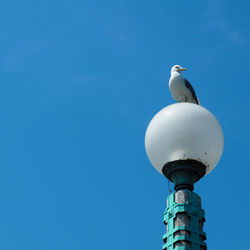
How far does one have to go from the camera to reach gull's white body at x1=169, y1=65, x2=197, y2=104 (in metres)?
15.4

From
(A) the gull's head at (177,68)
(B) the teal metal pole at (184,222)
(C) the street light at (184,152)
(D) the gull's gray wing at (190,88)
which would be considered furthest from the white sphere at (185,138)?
(A) the gull's head at (177,68)

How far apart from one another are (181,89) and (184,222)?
4096 mm

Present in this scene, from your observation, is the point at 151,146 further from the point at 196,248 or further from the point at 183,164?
the point at 196,248

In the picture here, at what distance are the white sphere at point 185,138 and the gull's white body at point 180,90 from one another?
1.82m

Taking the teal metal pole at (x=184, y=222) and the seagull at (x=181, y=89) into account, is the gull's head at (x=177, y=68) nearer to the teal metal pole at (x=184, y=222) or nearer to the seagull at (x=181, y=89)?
the seagull at (x=181, y=89)

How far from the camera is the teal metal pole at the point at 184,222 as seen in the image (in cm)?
1212

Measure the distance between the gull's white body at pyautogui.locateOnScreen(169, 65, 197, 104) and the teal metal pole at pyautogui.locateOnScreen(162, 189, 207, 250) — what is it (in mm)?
3142

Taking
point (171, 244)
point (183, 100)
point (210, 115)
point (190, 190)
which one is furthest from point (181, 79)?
point (171, 244)

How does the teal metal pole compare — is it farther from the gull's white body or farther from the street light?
the gull's white body

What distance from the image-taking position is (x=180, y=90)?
15.5 metres

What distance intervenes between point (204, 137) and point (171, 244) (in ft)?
7.36

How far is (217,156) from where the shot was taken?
13.3 metres

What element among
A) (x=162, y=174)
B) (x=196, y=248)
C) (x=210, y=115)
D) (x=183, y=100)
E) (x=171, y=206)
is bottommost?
(x=196, y=248)

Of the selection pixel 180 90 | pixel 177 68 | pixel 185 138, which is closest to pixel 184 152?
pixel 185 138
